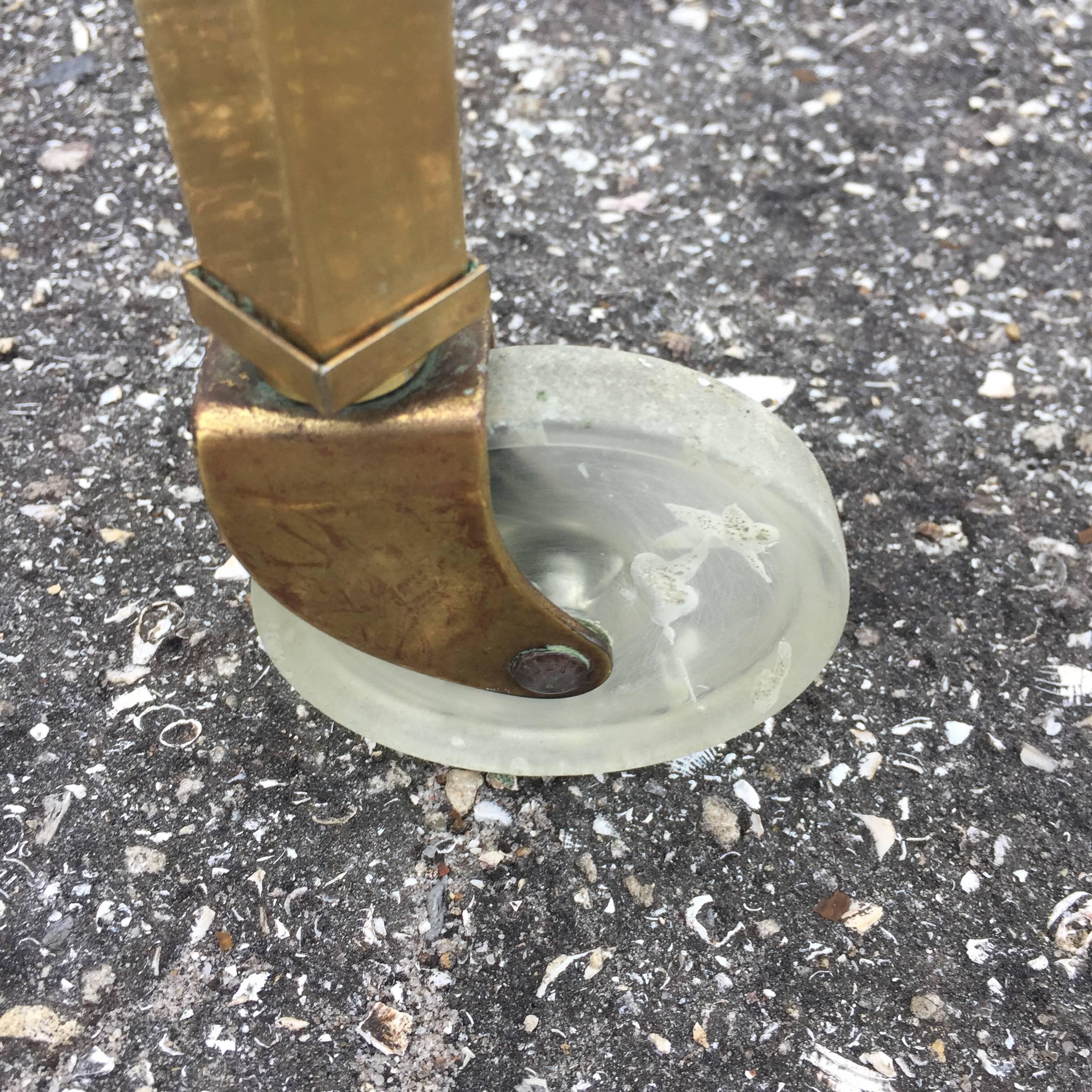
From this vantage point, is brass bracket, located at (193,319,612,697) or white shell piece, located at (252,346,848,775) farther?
white shell piece, located at (252,346,848,775)

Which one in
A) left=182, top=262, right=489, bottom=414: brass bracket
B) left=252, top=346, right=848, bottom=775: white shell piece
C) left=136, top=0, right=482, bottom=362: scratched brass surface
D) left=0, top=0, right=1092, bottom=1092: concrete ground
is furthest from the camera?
left=0, top=0, right=1092, bottom=1092: concrete ground

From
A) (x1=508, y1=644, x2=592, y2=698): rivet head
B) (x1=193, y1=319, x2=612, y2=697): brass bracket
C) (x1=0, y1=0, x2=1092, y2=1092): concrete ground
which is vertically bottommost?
(x1=0, y1=0, x2=1092, y2=1092): concrete ground

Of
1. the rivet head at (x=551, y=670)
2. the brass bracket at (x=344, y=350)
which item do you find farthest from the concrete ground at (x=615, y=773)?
the brass bracket at (x=344, y=350)

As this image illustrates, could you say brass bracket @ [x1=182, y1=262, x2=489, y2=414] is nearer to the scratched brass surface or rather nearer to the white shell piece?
the scratched brass surface

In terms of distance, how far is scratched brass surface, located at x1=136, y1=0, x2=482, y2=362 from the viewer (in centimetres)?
61

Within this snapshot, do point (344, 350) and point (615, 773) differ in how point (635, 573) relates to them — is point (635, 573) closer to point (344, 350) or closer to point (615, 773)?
point (615, 773)

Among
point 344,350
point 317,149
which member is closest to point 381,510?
point 344,350

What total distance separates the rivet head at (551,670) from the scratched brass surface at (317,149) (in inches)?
15.2

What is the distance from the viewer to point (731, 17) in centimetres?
231

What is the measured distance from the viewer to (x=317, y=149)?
0.64 m

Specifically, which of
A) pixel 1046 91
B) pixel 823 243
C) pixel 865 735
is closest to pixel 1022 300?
pixel 823 243

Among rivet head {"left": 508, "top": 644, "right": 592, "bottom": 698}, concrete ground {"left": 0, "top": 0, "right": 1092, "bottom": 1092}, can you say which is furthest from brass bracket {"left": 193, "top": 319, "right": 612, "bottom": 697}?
concrete ground {"left": 0, "top": 0, "right": 1092, "bottom": 1092}

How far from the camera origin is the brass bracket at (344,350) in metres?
0.74

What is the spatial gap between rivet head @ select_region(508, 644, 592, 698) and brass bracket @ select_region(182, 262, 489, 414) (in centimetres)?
33
